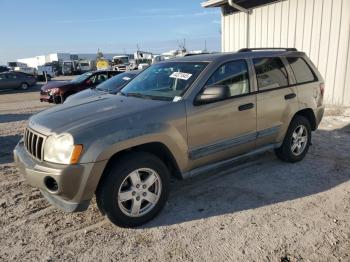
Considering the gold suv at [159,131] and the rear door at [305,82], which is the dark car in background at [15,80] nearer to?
the gold suv at [159,131]

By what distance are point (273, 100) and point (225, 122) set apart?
101 centimetres

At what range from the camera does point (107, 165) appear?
3375 mm

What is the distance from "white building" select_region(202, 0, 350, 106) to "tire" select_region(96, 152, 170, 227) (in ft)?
25.6

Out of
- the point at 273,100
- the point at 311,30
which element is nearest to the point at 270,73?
the point at 273,100

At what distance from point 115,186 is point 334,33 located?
857cm

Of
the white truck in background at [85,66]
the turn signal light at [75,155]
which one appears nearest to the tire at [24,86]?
the white truck in background at [85,66]

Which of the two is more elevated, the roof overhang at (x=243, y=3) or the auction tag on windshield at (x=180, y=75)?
the roof overhang at (x=243, y=3)

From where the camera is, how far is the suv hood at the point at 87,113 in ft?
11.0

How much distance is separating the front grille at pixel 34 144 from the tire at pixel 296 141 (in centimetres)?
347

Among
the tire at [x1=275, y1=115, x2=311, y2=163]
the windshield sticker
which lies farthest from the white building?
the windshield sticker

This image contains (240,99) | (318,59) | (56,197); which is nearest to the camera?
(56,197)

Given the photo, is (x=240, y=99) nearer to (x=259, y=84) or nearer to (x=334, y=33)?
(x=259, y=84)

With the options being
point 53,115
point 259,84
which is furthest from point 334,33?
point 53,115

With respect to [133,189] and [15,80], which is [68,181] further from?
[15,80]
